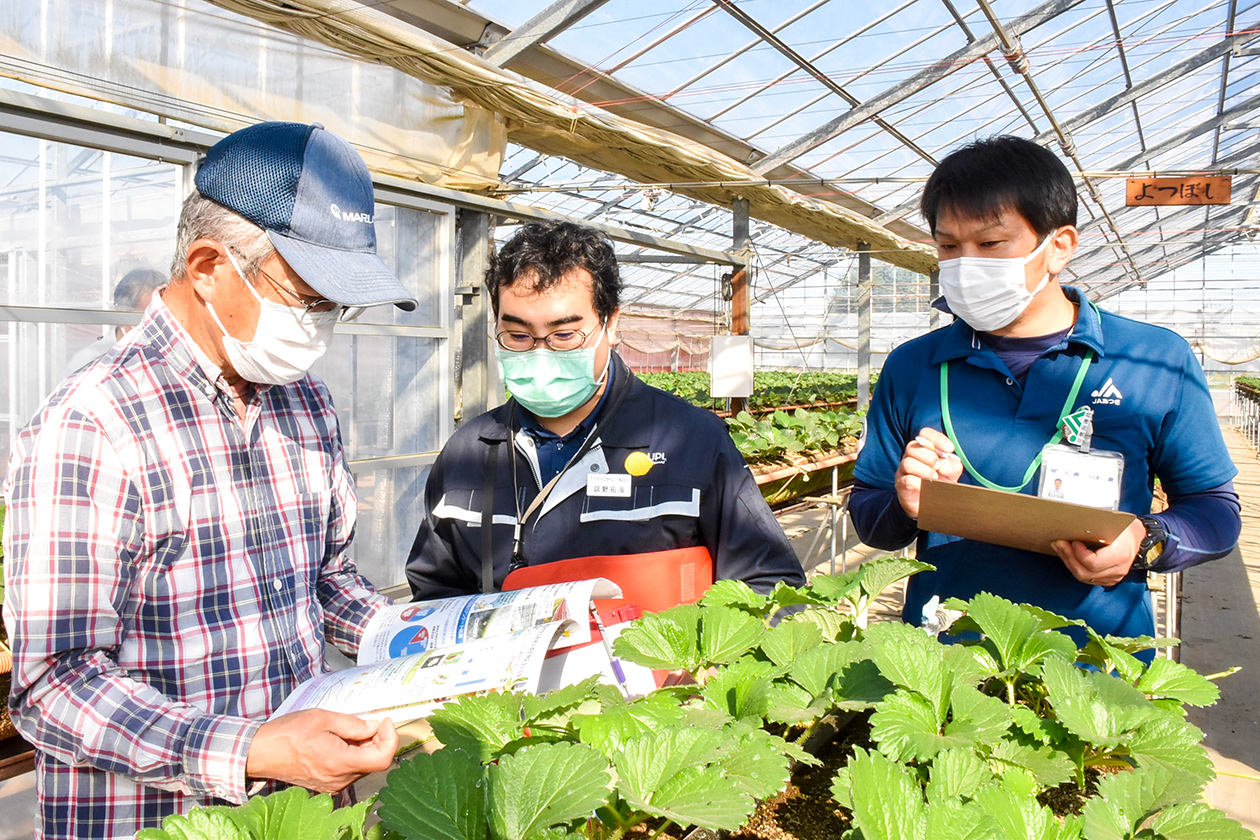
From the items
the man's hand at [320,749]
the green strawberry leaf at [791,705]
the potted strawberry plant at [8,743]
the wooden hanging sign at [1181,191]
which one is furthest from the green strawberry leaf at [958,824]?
the wooden hanging sign at [1181,191]

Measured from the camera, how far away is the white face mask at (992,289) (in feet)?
5.08

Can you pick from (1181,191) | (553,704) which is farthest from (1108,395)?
(1181,191)

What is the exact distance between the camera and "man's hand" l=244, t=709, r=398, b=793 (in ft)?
3.11

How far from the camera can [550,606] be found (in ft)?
3.71

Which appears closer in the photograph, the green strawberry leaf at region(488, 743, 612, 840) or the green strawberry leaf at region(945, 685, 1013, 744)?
the green strawberry leaf at region(488, 743, 612, 840)

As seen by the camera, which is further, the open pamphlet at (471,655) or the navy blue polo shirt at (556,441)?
the navy blue polo shirt at (556,441)

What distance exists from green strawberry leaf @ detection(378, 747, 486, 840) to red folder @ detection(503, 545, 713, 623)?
0.74 metres

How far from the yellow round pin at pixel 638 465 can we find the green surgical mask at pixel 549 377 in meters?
0.16

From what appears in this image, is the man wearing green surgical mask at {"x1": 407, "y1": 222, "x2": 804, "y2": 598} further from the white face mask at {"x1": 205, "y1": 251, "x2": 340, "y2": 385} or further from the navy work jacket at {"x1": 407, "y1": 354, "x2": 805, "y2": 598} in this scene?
the white face mask at {"x1": 205, "y1": 251, "x2": 340, "y2": 385}

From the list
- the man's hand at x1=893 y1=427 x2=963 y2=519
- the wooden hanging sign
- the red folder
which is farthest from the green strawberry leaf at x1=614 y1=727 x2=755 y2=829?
the wooden hanging sign

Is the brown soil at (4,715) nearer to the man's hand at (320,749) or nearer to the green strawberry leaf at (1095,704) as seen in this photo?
the man's hand at (320,749)

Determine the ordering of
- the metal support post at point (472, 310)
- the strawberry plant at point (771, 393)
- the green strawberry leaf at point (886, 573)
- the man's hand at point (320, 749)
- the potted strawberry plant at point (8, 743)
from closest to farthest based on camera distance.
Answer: the man's hand at point (320, 749), the green strawberry leaf at point (886, 573), the potted strawberry plant at point (8, 743), the metal support post at point (472, 310), the strawberry plant at point (771, 393)

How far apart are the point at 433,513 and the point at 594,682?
0.84m

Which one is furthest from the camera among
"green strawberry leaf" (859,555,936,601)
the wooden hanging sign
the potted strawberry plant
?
the wooden hanging sign
